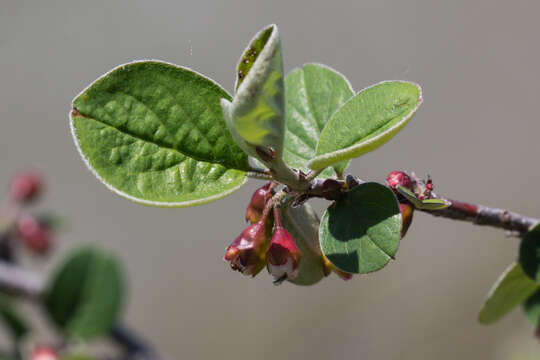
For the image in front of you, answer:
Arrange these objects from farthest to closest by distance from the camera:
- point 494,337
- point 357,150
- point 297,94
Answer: point 494,337
point 297,94
point 357,150

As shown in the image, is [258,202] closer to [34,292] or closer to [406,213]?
[406,213]

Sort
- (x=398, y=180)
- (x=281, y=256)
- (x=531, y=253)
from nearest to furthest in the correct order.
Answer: (x=281, y=256) → (x=398, y=180) → (x=531, y=253)

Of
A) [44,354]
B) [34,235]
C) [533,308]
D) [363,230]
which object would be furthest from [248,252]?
[34,235]

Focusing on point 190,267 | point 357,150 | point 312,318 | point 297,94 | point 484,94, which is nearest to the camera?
point 357,150

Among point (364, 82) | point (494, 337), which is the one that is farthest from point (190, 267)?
point (494, 337)

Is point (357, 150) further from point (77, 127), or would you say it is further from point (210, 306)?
point (210, 306)

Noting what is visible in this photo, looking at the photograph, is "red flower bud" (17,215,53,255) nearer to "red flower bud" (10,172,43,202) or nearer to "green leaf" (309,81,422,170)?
"red flower bud" (10,172,43,202)

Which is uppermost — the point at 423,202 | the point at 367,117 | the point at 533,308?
the point at 367,117
